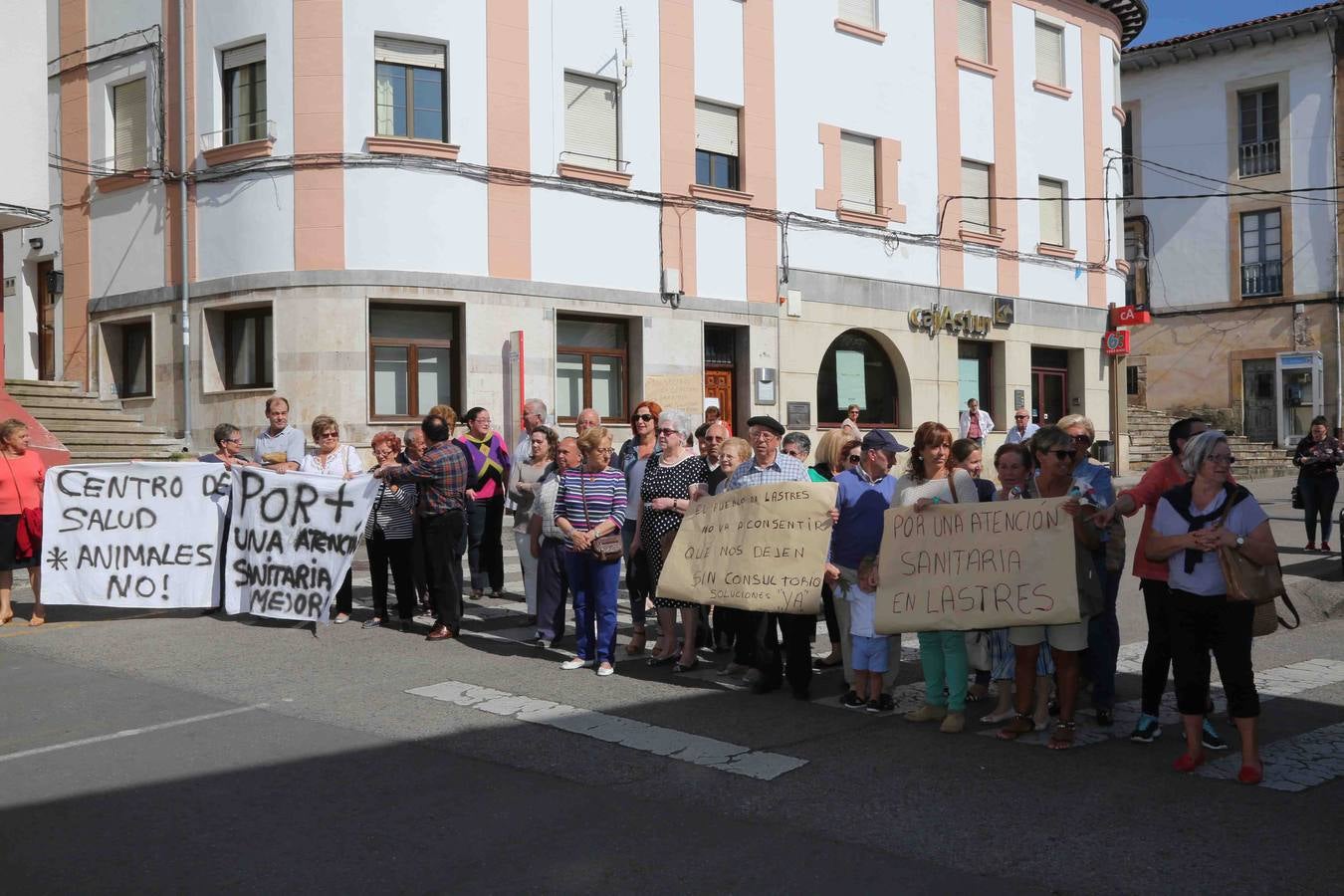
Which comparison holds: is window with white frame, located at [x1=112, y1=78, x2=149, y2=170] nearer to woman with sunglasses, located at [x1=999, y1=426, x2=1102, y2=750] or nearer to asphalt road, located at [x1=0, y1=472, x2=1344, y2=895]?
asphalt road, located at [x1=0, y1=472, x2=1344, y2=895]

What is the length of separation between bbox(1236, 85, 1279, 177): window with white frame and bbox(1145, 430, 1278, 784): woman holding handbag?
36.9m

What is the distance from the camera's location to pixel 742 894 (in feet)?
15.2

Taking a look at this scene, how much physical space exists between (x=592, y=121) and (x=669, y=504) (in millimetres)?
13527

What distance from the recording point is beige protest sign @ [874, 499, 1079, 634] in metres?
6.75

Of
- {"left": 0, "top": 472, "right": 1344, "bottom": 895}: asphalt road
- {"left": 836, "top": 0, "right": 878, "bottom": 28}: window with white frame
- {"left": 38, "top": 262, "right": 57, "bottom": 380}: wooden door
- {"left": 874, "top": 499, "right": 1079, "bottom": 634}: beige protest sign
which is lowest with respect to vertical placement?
{"left": 0, "top": 472, "right": 1344, "bottom": 895}: asphalt road

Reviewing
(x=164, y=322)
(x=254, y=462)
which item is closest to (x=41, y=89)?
(x=164, y=322)

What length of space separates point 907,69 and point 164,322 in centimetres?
1496

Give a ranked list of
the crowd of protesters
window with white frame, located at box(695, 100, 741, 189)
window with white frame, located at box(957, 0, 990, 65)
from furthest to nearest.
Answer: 1. window with white frame, located at box(957, 0, 990, 65)
2. window with white frame, located at box(695, 100, 741, 189)
3. the crowd of protesters

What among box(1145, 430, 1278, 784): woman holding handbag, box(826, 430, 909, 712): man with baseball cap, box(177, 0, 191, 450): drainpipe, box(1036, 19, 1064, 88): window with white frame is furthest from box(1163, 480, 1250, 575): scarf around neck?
box(1036, 19, 1064, 88): window with white frame

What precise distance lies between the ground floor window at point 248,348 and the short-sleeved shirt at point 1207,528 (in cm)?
1595

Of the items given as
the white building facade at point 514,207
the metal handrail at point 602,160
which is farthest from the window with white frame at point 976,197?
the metal handrail at point 602,160

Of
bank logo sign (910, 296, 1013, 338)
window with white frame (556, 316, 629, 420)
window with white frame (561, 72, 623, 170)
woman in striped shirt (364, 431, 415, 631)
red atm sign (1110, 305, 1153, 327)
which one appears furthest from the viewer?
red atm sign (1110, 305, 1153, 327)

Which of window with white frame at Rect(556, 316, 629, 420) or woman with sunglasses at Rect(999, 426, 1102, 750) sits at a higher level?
window with white frame at Rect(556, 316, 629, 420)

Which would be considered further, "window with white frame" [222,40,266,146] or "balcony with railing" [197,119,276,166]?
"window with white frame" [222,40,266,146]
